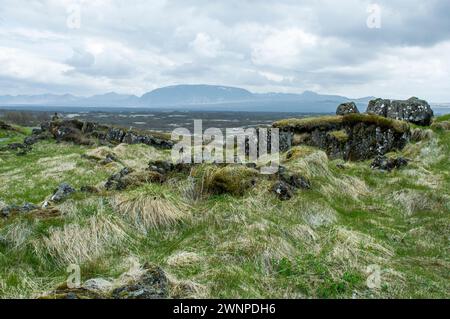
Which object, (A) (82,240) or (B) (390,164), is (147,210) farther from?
(B) (390,164)

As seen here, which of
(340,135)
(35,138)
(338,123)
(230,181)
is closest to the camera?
(230,181)

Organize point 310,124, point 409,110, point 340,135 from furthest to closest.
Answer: point 409,110, point 310,124, point 340,135

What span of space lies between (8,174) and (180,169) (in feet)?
51.6

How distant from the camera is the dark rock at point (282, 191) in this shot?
14.7 m

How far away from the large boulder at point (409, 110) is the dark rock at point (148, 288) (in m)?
29.5

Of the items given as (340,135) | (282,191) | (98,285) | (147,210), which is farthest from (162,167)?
(340,135)

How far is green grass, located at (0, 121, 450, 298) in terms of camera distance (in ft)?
29.1

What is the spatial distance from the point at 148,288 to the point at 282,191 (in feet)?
25.5

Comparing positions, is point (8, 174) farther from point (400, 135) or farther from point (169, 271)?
point (400, 135)

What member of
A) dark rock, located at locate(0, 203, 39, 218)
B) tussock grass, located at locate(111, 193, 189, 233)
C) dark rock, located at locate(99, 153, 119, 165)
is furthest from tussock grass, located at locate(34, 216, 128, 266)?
dark rock, located at locate(99, 153, 119, 165)

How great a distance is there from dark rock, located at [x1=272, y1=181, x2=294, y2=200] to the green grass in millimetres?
278

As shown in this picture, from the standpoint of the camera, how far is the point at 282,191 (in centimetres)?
1483

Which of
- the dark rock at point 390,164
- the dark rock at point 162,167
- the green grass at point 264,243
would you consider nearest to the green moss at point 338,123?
the dark rock at point 390,164
